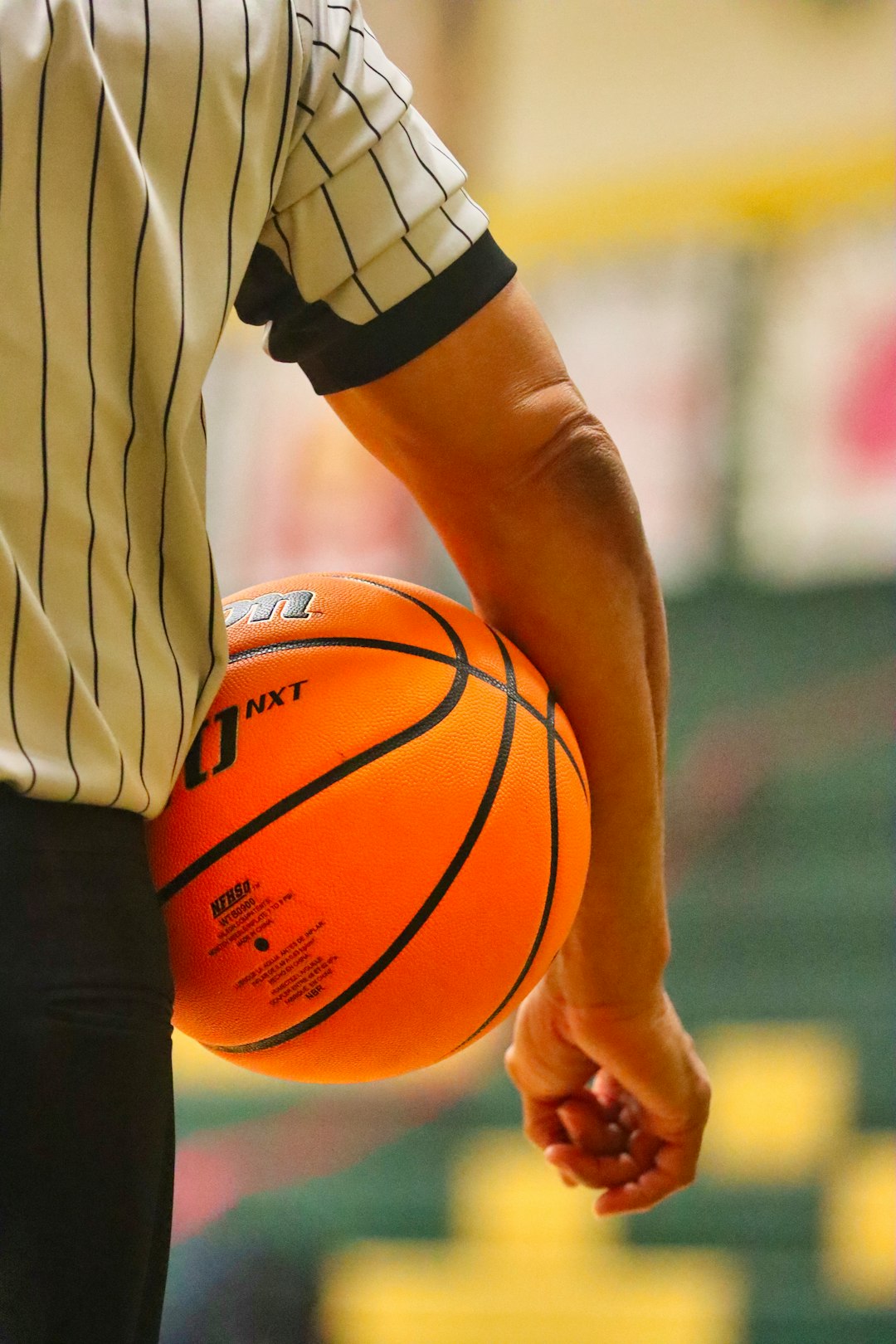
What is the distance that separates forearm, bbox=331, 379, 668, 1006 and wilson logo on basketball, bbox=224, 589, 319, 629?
0.13 m

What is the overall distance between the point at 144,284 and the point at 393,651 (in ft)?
1.21

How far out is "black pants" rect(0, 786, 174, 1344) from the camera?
72 centimetres

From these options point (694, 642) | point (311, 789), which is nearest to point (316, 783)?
point (311, 789)

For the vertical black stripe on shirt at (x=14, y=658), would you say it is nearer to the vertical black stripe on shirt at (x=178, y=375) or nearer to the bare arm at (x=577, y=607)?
the vertical black stripe on shirt at (x=178, y=375)

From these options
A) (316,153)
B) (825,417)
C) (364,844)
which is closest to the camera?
(316,153)

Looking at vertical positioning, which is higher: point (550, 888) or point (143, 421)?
point (143, 421)

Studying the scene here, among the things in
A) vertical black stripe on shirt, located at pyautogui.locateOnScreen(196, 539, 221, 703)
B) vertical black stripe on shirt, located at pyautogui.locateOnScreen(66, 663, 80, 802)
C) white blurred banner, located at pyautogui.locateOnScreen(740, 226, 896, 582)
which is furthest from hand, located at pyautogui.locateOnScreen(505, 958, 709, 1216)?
white blurred banner, located at pyautogui.locateOnScreen(740, 226, 896, 582)

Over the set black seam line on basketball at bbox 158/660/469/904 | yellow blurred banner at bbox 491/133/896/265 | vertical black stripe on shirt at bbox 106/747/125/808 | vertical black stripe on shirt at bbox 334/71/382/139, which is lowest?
yellow blurred banner at bbox 491/133/896/265

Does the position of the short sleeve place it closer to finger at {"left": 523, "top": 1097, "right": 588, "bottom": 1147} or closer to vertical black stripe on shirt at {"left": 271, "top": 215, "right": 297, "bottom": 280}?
vertical black stripe on shirt at {"left": 271, "top": 215, "right": 297, "bottom": 280}

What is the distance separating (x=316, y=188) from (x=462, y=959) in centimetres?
55

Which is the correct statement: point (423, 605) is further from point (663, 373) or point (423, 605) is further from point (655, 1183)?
point (663, 373)

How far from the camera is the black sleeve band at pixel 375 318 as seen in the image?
91 cm

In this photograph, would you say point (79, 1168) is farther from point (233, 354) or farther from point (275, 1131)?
point (233, 354)

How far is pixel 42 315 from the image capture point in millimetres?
748
